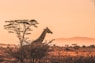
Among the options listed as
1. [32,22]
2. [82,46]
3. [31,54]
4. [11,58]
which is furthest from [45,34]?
[31,54]

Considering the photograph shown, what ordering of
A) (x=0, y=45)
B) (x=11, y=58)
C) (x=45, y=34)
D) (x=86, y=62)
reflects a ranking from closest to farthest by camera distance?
(x=86, y=62), (x=11, y=58), (x=45, y=34), (x=0, y=45)

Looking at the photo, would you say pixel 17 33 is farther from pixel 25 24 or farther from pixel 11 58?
pixel 11 58

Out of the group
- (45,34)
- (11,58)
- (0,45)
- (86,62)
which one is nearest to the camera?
(86,62)

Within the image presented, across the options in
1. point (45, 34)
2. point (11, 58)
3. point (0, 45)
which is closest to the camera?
point (11, 58)

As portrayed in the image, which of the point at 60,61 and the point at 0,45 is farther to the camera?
the point at 0,45

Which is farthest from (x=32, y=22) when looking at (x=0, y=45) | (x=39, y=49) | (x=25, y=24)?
(x=39, y=49)

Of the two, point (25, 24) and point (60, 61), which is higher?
point (25, 24)

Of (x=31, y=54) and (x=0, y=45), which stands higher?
(x=0, y=45)

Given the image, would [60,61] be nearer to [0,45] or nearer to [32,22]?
[32,22]

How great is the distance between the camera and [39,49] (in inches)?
1272

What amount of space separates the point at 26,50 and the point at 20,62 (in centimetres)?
92

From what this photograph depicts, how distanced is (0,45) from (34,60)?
24998 millimetres

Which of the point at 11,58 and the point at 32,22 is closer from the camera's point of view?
the point at 11,58

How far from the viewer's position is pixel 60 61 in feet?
107
